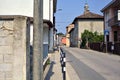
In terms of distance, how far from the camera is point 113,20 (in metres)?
49.0

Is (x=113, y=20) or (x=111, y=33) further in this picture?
(x=111, y=33)

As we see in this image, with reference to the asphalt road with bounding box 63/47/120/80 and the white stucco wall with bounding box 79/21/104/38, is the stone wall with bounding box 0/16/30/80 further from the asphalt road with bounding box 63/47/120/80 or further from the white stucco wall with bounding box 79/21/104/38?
the white stucco wall with bounding box 79/21/104/38

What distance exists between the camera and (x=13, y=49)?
24.5ft

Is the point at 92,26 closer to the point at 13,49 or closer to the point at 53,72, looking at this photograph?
the point at 53,72

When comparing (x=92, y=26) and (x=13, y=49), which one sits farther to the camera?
(x=92, y=26)

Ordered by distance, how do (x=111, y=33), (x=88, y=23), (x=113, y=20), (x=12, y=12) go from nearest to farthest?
(x=12, y=12)
(x=113, y=20)
(x=111, y=33)
(x=88, y=23)

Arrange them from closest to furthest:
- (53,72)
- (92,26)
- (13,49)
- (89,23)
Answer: (13,49)
(53,72)
(92,26)
(89,23)

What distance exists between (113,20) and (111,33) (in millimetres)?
4350

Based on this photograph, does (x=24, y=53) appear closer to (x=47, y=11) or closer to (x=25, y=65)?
(x=25, y=65)

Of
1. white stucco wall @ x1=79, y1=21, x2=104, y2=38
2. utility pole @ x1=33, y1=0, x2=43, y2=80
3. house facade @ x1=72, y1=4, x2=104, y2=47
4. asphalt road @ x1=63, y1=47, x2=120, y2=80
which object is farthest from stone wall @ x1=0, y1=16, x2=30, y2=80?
white stucco wall @ x1=79, y1=21, x2=104, y2=38

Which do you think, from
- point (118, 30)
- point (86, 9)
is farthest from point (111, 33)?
point (86, 9)

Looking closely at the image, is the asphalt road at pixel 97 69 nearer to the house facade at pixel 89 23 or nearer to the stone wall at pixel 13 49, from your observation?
the stone wall at pixel 13 49

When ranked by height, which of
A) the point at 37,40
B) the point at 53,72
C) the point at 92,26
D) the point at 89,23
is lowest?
the point at 53,72

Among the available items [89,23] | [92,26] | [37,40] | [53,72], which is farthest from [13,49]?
[89,23]
